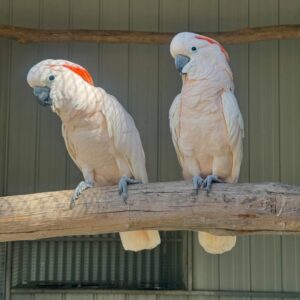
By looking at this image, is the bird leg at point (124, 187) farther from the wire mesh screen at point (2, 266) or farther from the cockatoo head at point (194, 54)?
the wire mesh screen at point (2, 266)

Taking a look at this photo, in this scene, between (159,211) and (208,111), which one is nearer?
(159,211)

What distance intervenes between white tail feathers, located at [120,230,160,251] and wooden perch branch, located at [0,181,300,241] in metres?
0.30

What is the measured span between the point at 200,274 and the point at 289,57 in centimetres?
166

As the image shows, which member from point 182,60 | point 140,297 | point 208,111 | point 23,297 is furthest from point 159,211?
point 23,297

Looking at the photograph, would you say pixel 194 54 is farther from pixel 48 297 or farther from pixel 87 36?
pixel 48 297

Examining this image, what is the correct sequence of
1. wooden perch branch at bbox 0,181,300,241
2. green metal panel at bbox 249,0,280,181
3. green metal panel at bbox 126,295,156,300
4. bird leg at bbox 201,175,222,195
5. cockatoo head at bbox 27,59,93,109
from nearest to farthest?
wooden perch branch at bbox 0,181,300,241
bird leg at bbox 201,175,222,195
cockatoo head at bbox 27,59,93,109
green metal panel at bbox 126,295,156,300
green metal panel at bbox 249,0,280,181

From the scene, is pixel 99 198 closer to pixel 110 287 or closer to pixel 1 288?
pixel 110 287

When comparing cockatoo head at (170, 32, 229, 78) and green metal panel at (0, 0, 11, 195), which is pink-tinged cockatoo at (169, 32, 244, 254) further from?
green metal panel at (0, 0, 11, 195)

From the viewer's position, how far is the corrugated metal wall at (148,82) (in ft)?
12.0

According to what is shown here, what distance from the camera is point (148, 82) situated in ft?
12.2

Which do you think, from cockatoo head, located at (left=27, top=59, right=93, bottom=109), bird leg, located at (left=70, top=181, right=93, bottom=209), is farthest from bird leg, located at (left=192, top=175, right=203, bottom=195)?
cockatoo head, located at (left=27, top=59, right=93, bottom=109)

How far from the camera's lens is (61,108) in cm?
231

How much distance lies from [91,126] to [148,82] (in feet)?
4.56

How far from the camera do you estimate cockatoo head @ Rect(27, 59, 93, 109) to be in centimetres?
228
